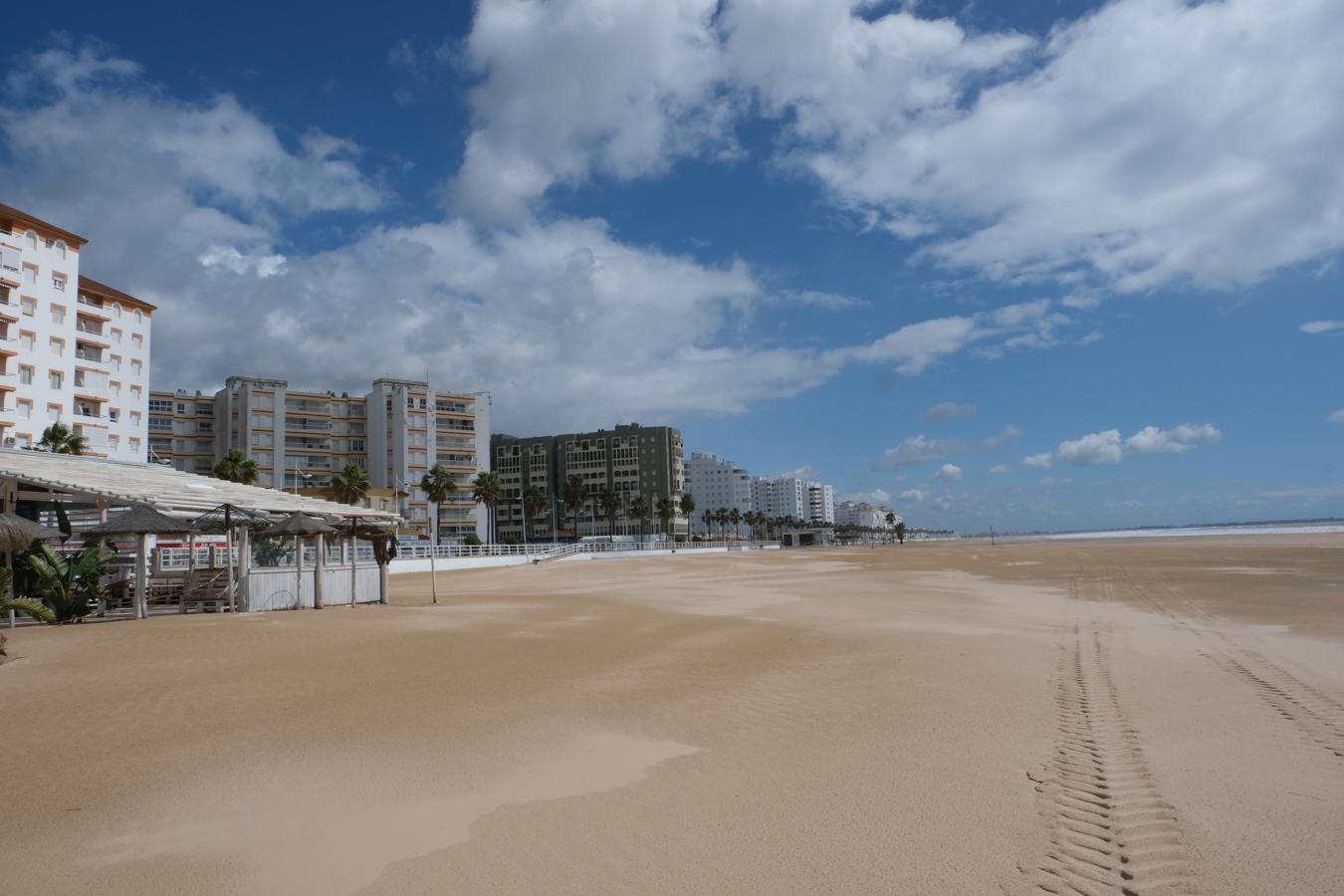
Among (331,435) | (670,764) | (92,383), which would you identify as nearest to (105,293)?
(92,383)

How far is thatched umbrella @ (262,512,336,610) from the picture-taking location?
65.1 ft

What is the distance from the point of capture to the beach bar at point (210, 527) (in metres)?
17.9

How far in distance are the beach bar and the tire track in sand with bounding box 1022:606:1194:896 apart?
1772 centimetres

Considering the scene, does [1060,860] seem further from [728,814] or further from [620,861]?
[620,861]

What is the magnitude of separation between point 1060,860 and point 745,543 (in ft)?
398

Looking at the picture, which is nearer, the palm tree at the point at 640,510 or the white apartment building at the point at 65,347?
the white apartment building at the point at 65,347

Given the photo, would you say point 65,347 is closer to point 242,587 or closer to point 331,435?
point 331,435

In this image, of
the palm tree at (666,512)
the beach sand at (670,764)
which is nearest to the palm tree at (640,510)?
the palm tree at (666,512)

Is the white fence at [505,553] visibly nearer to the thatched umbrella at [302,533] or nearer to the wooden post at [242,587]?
the thatched umbrella at [302,533]

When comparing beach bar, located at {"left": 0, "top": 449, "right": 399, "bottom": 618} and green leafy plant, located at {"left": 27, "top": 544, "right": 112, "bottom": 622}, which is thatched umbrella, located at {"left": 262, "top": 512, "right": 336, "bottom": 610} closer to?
beach bar, located at {"left": 0, "top": 449, "right": 399, "bottom": 618}

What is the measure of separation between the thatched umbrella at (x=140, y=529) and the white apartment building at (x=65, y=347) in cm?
4099

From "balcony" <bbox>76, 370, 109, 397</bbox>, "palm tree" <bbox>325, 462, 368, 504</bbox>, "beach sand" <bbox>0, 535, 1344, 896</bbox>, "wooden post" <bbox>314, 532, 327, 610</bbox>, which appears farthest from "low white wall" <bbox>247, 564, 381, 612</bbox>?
"balcony" <bbox>76, 370, 109, 397</bbox>

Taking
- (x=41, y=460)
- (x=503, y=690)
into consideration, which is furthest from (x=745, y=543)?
(x=503, y=690)

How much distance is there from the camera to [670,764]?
695 centimetres
